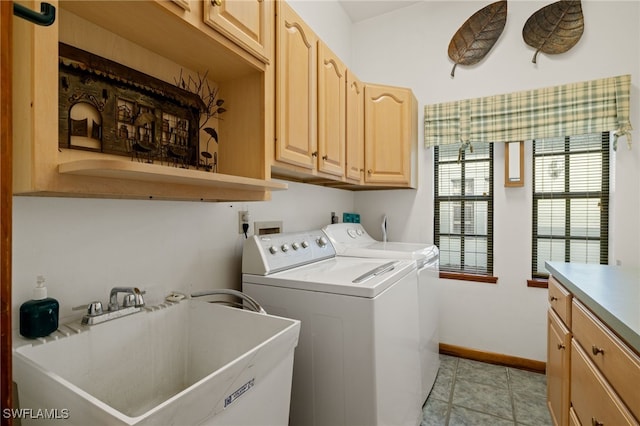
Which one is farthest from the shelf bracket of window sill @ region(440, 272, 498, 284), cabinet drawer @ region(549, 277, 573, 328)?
window sill @ region(440, 272, 498, 284)

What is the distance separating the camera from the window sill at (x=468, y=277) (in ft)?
8.67

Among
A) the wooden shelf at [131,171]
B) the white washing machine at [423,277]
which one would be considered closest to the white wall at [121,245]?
the wooden shelf at [131,171]

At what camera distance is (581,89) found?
2.30 metres

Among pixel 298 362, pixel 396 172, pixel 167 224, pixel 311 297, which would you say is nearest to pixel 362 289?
pixel 311 297

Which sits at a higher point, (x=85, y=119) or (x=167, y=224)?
(x=85, y=119)

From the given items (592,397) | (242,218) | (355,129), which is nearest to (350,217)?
(355,129)

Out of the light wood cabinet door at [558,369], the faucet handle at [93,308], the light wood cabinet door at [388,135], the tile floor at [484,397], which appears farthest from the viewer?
the light wood cabinet door at [388,135]

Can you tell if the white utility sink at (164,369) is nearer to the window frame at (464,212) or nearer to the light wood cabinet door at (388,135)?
the light wood cabinet door at (388,135)

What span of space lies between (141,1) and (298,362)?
4.59 feet

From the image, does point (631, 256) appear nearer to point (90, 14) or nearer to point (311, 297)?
point (311, 297)

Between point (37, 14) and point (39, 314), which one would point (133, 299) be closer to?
point (39, 314)

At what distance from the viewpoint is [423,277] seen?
6.46 ft

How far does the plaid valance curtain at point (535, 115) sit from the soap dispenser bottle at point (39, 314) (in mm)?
2692

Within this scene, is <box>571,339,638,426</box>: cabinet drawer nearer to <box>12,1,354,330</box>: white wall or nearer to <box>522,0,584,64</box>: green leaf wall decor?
<box>12,1,354,330</box>: white wall
